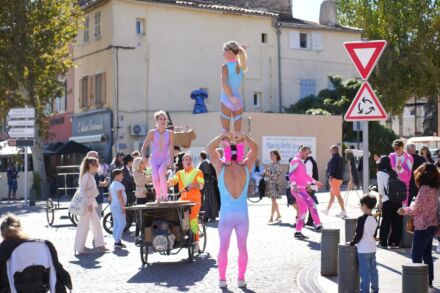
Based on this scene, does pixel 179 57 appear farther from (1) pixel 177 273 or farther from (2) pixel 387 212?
(1) pixel 177 273

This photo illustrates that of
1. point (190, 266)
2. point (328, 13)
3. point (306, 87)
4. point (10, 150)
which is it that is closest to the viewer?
point (190, 266)

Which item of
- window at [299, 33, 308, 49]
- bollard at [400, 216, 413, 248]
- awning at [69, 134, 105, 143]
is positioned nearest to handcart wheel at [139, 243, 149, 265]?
bollard at [400, 216, 413, 248]

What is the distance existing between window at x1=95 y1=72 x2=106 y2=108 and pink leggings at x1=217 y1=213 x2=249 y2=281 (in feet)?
100

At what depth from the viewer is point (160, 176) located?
13852 mm

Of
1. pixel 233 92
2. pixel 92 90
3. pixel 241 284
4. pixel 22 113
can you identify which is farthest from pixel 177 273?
pixel 92 90

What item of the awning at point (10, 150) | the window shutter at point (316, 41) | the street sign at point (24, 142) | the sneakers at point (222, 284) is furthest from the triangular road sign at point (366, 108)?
the window shutter at point (316, 41)

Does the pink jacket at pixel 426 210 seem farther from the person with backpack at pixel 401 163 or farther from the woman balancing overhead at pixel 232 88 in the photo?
the person with backpack at pixel 401 163

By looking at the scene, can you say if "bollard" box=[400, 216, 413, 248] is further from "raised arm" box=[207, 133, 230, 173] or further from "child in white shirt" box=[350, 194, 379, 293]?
"raised arm" box=[207, 133, 230, 173]

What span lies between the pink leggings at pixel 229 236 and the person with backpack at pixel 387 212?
15.1ft

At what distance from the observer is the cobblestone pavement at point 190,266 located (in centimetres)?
1139

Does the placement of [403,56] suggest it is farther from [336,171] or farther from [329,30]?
[336,171]

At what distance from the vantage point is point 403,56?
50.2 m

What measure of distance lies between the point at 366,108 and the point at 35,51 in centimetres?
2688

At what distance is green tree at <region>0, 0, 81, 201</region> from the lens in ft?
119
